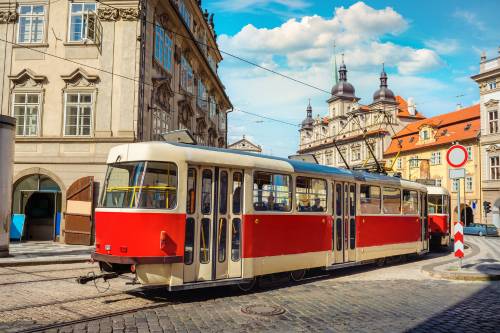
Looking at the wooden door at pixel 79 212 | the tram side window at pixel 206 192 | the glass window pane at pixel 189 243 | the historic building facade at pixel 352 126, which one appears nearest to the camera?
the glass window pane at pixel 189 243

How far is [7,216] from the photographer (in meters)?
15.3

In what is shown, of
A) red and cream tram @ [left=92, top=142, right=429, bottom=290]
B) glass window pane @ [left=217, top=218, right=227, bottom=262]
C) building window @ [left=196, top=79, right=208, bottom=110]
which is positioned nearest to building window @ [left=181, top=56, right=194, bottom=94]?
building window @ [left=196, top=79, right=208, bottom=110]

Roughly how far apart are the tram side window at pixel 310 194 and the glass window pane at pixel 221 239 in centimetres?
234

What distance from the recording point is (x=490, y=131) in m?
50.0

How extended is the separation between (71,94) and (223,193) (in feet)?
47.0

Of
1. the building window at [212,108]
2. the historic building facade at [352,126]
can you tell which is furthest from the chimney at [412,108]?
the building window at [212,108]

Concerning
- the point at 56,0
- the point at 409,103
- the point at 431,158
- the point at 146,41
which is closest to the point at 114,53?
the point at 146,41

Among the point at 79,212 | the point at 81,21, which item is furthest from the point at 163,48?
the point at 79,212

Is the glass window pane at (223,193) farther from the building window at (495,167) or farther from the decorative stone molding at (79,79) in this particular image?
the building window at (495,167)

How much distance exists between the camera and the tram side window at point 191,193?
28.9ft

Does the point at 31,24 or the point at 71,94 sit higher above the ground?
the point at 31,24

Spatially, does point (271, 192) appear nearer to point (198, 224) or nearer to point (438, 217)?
point (198, 224)

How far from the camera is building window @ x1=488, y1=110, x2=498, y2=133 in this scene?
4934cm

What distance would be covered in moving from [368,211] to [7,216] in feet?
36.8
